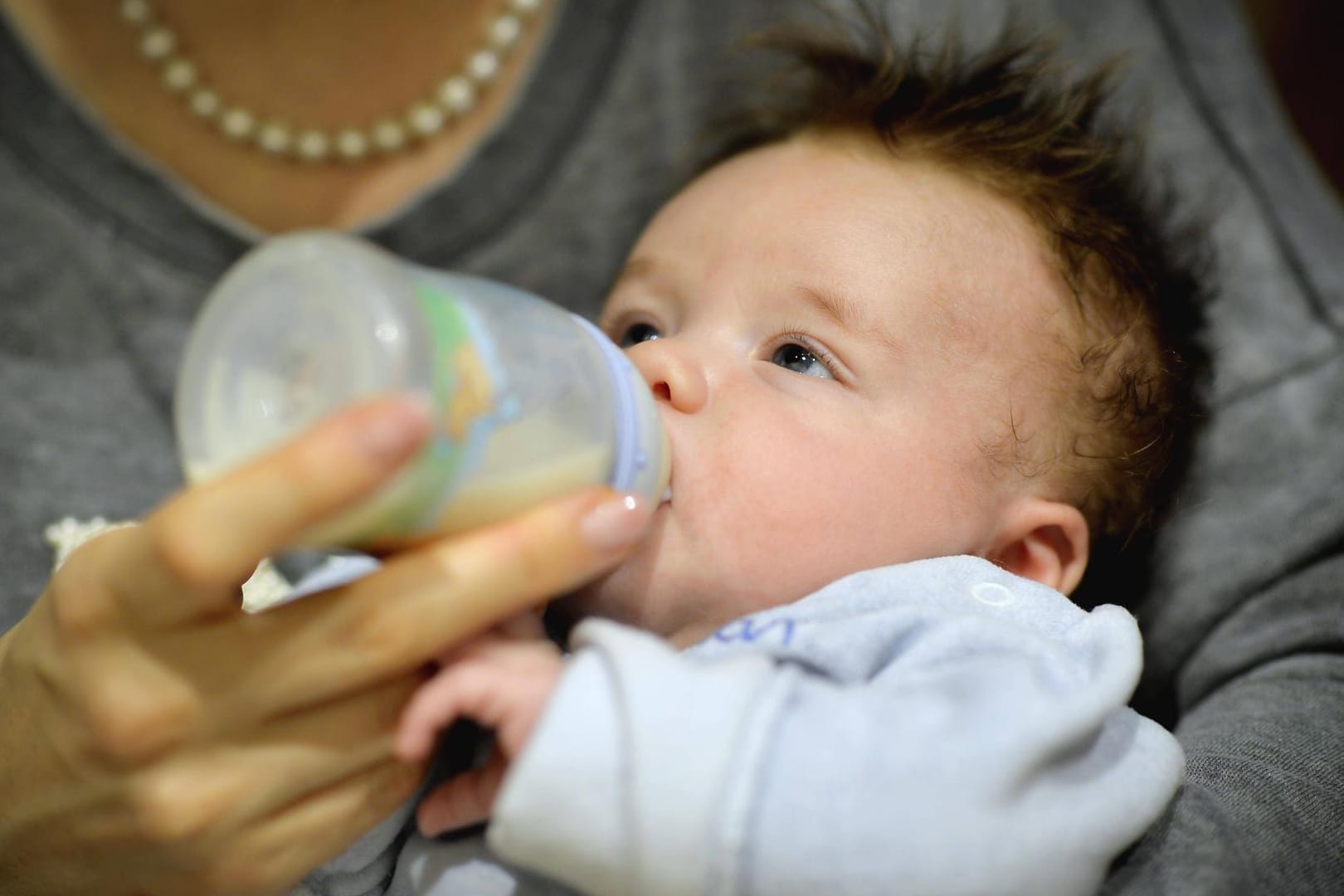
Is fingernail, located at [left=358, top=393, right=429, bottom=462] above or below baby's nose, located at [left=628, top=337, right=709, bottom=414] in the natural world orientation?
above

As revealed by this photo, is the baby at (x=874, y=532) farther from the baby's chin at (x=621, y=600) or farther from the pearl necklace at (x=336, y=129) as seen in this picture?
the pearl necklace at (x=336, y=129)

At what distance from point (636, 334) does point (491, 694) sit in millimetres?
533

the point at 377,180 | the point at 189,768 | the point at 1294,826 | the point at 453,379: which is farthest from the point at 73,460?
the point at 1294,826

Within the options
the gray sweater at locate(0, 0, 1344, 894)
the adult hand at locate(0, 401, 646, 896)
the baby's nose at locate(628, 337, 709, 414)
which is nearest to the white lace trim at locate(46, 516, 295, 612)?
the gray sweater at locate(0, 0, 1344, 894)

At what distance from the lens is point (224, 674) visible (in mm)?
714

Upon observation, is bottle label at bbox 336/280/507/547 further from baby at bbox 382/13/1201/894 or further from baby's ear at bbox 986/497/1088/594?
baby's ear at bbox 986/497/1088/594

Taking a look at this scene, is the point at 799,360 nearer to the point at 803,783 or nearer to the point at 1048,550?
the point at 1048,550

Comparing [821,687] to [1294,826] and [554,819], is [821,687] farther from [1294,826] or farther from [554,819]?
[1294,826]

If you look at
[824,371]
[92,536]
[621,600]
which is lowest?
[92,536]

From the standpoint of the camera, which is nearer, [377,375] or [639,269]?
[377,375]

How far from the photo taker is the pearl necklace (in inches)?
58.9

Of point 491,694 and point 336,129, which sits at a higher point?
point 336,129

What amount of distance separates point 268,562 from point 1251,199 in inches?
53.0

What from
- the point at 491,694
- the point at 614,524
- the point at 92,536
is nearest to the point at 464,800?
the point at 491,694
